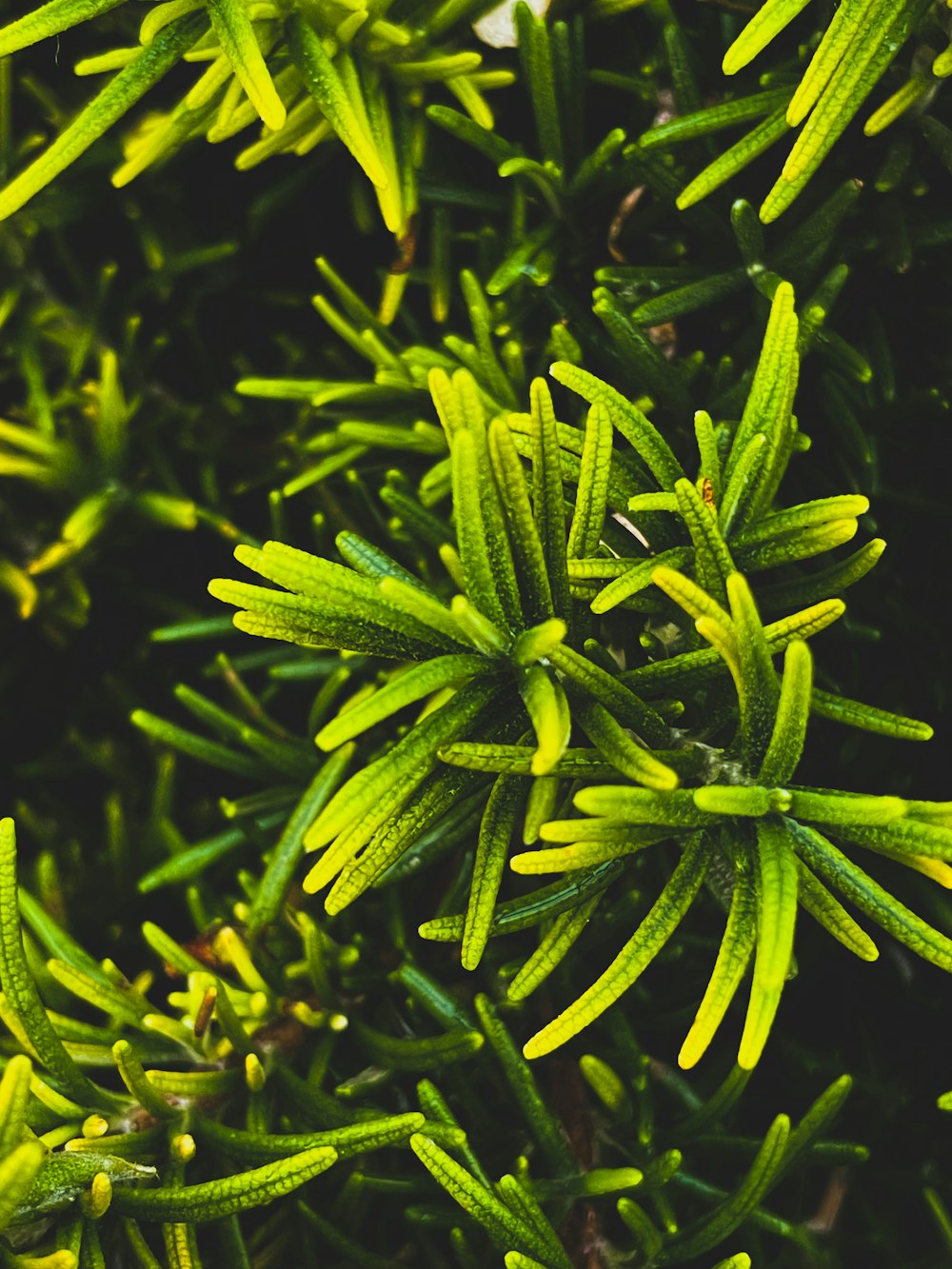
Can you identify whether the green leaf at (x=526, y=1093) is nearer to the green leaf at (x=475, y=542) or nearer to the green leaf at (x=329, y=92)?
the green leaf at (x=475, y=542)

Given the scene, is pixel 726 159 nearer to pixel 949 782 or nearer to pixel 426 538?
pixel 426 538

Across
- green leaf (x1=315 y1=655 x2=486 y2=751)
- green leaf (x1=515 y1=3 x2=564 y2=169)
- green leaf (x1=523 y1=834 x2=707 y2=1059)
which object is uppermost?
green leaf (x1=515 y1=3 x2=564 y2=169)

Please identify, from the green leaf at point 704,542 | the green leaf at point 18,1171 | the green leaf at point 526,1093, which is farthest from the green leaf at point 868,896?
the green leaf at point 18,1171

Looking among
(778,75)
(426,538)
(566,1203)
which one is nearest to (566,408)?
(426,538)

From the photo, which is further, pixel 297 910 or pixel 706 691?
pixel 297 910

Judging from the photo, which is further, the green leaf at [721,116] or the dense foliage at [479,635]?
the green leaf at [721,116]

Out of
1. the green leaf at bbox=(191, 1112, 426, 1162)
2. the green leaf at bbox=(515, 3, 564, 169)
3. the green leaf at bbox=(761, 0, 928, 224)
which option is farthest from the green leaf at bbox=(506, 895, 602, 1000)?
the green leaf at bbox=(515, 3, 564, 169)

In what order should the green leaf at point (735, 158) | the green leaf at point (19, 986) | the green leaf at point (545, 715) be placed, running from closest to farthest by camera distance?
the green leaf at point (545, 715) < the green leaf at point (19, 986) < the green leaf at point (735, 158)

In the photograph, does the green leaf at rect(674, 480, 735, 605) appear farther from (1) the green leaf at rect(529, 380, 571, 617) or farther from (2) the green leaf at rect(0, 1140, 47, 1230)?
(2) the green leaf at rect(0, 1140, 47, 1230)
